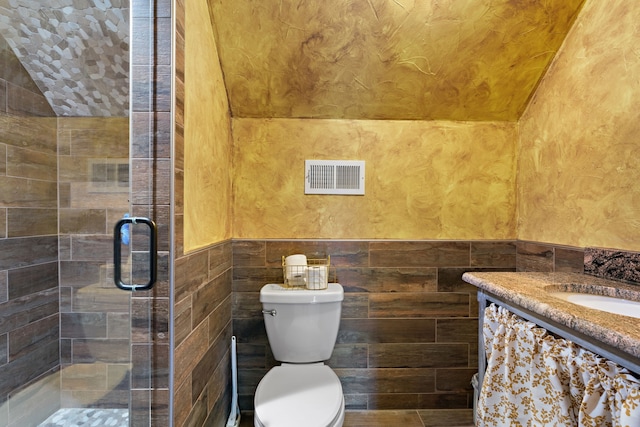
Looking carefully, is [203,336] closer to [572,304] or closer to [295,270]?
[295,270]

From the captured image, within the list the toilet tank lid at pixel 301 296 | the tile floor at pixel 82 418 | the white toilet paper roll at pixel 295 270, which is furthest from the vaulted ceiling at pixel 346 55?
the tile floor at pixel 82 418

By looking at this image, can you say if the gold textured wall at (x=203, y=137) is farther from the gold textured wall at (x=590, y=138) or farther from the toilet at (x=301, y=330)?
the gold textured wall at (x=590, y=138)

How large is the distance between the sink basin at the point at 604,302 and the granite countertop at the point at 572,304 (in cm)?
2

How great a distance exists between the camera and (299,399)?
4.50ft

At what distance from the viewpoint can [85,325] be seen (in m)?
1.39

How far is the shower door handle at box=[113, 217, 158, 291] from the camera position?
3.59ft

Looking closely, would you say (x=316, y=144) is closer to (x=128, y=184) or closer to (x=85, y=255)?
(x=128, y=184)

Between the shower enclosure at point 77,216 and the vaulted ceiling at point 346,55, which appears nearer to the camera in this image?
the shower enclosure at point 77,216

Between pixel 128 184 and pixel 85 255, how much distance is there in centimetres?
47

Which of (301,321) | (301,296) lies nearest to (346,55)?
(301,296)

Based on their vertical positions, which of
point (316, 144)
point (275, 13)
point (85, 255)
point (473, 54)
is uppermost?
point (275, 13)

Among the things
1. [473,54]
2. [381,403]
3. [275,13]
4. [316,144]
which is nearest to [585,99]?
[473,54]

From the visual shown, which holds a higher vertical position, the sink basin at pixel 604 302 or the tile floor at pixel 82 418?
the sink basin at pixel 604 302

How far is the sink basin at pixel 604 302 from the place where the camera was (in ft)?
3.52
